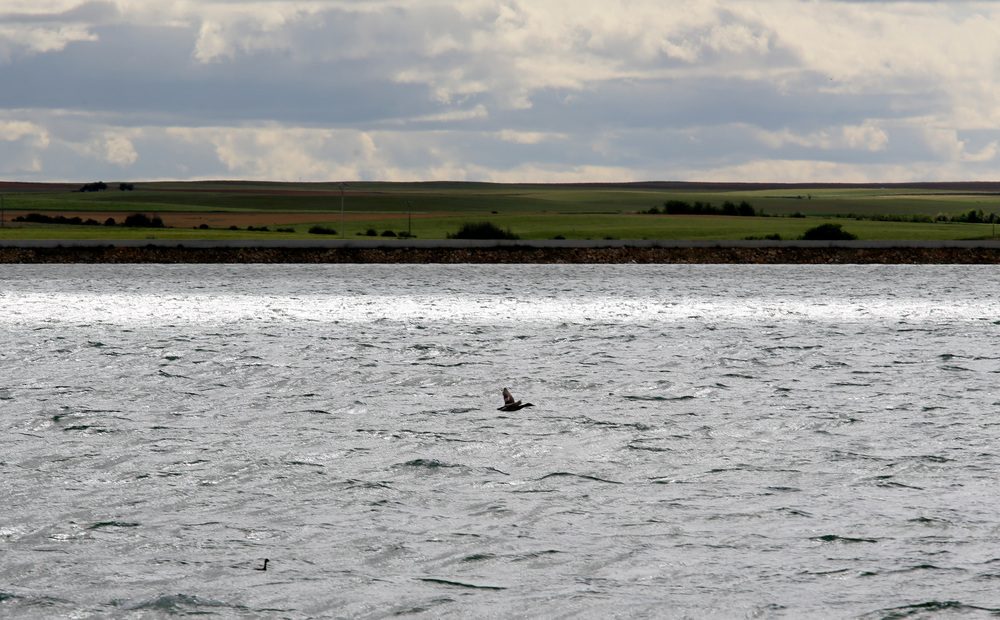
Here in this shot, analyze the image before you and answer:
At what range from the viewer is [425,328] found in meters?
29.8

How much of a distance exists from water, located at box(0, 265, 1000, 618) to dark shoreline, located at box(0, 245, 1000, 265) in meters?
52.8

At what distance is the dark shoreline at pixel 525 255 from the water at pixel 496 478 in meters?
52.8

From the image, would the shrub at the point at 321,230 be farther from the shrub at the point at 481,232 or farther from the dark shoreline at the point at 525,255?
the dark shoreline at the point at 525,255

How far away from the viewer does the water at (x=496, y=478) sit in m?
7.73

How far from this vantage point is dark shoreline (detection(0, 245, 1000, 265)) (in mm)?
77438

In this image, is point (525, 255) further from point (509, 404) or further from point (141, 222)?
point (141, 222)

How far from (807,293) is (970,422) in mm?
35506

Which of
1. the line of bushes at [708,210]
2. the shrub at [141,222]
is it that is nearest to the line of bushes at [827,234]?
the line of bushes at [708,210]

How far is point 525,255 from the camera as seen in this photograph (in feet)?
270

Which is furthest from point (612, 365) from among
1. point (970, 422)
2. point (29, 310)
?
point (29, 310)

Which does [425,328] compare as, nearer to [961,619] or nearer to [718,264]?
[961,619]

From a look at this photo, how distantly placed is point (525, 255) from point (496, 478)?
71.4 meters

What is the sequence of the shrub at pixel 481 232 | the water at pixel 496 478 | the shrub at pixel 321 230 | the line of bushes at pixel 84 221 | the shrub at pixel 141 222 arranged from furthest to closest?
the line of bushes at pixel 84 221 < the shrub at pixel 141 222 < the shrub at pixel 321 230 < the shrub at pixel 481 232 < the water at pixel 496 478

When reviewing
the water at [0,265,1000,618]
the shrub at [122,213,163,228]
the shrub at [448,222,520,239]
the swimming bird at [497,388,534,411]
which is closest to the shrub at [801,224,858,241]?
the shrub at [448,222,520,239]
